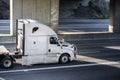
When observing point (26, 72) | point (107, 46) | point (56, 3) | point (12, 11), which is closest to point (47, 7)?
point (56, 3)

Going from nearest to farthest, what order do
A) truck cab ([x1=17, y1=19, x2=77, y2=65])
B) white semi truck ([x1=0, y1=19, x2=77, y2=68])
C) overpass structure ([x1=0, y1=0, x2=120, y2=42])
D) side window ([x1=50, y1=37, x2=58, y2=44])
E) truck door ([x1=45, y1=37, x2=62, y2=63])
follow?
white semi truck ([x1=0, y1=19, x2=77, y2=68]) → truck cab ([x1=17, y1=19, x2=77, y2=65]) → truck door ([x1=45, y1=37, x2=62, y2=63]) → side window ([x1=50, y1=37, x2=58, y2=44]) → overpass structure ([x1=0, y1=0, x2=120, y2=42])

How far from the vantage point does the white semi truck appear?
77.9 ft

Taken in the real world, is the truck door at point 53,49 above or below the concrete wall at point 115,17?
below

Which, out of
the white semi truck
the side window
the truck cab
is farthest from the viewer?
the side window

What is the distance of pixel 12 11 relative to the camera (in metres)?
34.7

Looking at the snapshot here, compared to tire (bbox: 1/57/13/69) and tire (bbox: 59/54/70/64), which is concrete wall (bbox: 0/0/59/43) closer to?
tire (bbox: 59/54/70/64)

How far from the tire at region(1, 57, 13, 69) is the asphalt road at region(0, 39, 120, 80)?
31cm

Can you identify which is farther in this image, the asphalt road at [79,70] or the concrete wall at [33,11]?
the concrete wall at [33,11]

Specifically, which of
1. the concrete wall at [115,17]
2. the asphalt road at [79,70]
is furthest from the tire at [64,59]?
the concrete wall at [115,17]

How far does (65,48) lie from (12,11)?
36.0 ft

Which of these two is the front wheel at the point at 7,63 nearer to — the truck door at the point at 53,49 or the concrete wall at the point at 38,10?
the truck door at the point at 53,49

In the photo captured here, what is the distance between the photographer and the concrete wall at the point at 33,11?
3453cm

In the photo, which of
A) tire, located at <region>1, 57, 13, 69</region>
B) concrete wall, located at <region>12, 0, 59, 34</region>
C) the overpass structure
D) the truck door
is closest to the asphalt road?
tire, located at <region>1, 57, 13, 69</region>

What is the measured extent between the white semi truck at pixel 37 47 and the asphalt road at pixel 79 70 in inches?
18.5
